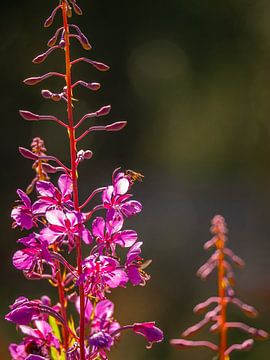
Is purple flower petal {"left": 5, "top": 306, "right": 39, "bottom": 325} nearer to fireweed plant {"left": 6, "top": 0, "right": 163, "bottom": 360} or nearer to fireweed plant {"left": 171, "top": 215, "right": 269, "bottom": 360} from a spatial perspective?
fireweed plant {"left": 6, "top": 0, "right": 163, "bottom": 360}

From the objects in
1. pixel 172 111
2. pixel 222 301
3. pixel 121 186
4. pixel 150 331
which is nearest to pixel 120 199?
pixel 121 186

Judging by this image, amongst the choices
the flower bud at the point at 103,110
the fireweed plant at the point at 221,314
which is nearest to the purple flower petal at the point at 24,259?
the flower bud at the point at 103,110

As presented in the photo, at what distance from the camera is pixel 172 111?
943cm

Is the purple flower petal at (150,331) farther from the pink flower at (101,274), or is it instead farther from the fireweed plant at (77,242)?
the pink flower at (101,274)

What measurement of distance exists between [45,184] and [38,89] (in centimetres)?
714

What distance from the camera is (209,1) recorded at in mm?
8977

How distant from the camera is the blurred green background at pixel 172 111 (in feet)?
28.0

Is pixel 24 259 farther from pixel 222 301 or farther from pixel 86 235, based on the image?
pixel 222 301

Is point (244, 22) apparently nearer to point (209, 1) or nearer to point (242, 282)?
point (209, 1)

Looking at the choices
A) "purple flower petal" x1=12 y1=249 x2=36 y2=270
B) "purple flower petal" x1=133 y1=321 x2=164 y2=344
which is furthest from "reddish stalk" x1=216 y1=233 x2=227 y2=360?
"purple flower petal" x1=12 y1=249 x2=36 y2=270

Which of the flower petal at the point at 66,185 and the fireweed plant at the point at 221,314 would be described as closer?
the flower petal at the point at 66,185

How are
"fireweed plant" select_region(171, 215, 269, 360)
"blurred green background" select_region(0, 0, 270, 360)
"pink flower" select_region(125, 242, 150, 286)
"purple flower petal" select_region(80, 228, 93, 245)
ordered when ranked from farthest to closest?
"blurred green background" select_region(0, 0, 270, 360)
"fireweed plant" select_region(171, 215, 269, 360)
"pink flower" select_region(125, 242, 150, 286)
"purple flower petal" select_region(80, 228, 93, 245)

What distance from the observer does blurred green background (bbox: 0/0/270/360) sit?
855cm

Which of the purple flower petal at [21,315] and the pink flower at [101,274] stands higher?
the pink flower at [101,274]
